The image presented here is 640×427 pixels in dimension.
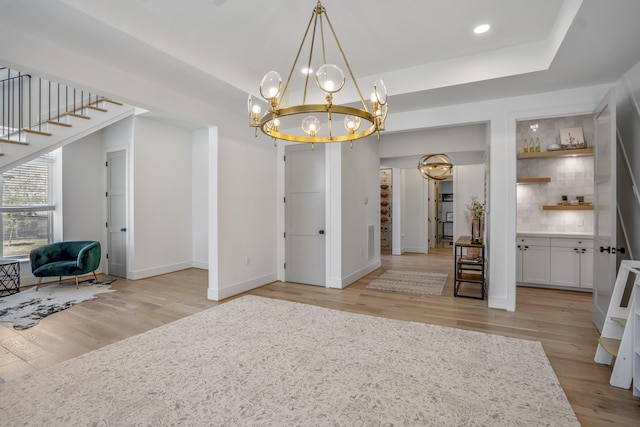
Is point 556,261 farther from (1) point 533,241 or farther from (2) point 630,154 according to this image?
(2) point 630,154

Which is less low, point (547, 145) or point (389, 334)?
point (547, 145)

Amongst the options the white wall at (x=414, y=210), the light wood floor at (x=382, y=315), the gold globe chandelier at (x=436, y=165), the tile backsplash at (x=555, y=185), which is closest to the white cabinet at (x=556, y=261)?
the light wood floor at (x=382, y=315)

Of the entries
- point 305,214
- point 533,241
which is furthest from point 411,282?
point 305,214

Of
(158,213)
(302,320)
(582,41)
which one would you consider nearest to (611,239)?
(582,41)

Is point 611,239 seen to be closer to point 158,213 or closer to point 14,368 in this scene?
point 14,368

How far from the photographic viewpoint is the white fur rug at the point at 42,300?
385cm

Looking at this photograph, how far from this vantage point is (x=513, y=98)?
4.08 metres

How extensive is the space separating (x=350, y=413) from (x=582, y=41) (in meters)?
3.43

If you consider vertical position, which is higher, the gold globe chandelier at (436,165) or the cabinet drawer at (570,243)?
the gold globe chandelier at (436,165)

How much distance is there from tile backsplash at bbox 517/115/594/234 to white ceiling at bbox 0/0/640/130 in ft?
6.56

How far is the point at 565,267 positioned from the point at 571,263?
0.10 metres

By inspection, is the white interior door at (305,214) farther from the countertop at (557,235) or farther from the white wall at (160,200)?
the countertop at (557,235)

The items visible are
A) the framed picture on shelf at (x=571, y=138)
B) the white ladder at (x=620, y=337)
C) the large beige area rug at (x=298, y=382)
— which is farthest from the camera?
the framed picture on shelf at (x=571, y=138)

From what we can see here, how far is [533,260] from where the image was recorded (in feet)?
17.3
